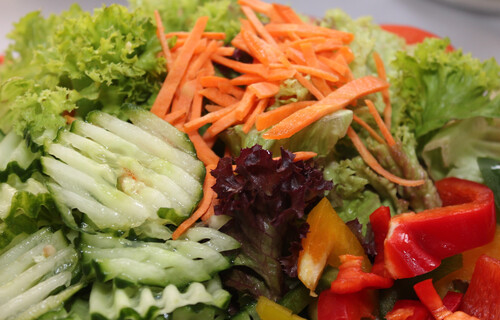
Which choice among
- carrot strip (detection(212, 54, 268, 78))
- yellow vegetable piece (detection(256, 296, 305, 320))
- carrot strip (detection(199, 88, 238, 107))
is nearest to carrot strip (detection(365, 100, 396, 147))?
carrot strip (detection(212, 54, 268, 78))

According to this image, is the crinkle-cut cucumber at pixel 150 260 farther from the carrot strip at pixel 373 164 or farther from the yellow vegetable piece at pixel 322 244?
the carrot strip at pixel 373 164

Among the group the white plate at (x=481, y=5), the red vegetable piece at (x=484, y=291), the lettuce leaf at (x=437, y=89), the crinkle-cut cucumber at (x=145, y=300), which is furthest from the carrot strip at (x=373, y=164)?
the white plate at (x=481, y=5)

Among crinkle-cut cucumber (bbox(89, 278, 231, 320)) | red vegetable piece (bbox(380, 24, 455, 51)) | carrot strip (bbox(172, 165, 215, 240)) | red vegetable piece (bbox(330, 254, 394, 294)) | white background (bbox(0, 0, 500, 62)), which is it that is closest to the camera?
crinkle-cut cucumber (bbox(89, 278, 231, 320))

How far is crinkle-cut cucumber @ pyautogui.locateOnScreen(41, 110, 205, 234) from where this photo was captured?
198 centimetres

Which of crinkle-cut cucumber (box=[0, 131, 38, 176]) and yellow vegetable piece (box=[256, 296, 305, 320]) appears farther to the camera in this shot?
crinkle-cut cucumber (box=[0, 131, 38, 176])

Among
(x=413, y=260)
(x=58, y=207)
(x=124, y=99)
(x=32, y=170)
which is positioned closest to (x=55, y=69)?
(x=124, y=99)

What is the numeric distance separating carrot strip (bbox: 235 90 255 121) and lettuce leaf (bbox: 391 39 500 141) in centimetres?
87

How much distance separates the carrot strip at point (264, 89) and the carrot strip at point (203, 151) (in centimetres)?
35

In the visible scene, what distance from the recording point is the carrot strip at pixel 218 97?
8.09 ft

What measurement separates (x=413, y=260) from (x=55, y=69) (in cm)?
195

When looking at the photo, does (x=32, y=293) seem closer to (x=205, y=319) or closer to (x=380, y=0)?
(x=205, y=319)

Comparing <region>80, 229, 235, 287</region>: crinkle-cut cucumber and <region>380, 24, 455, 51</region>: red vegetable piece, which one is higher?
<region>380, 24, 455, 51</region>: red vegetable piece

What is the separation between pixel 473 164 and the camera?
9.04ft

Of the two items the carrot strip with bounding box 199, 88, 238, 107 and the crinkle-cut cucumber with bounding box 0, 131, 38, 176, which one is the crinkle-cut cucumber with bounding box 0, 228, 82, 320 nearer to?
the crinkle-cut cucumber with bounding box 0, 131, 38, 176
